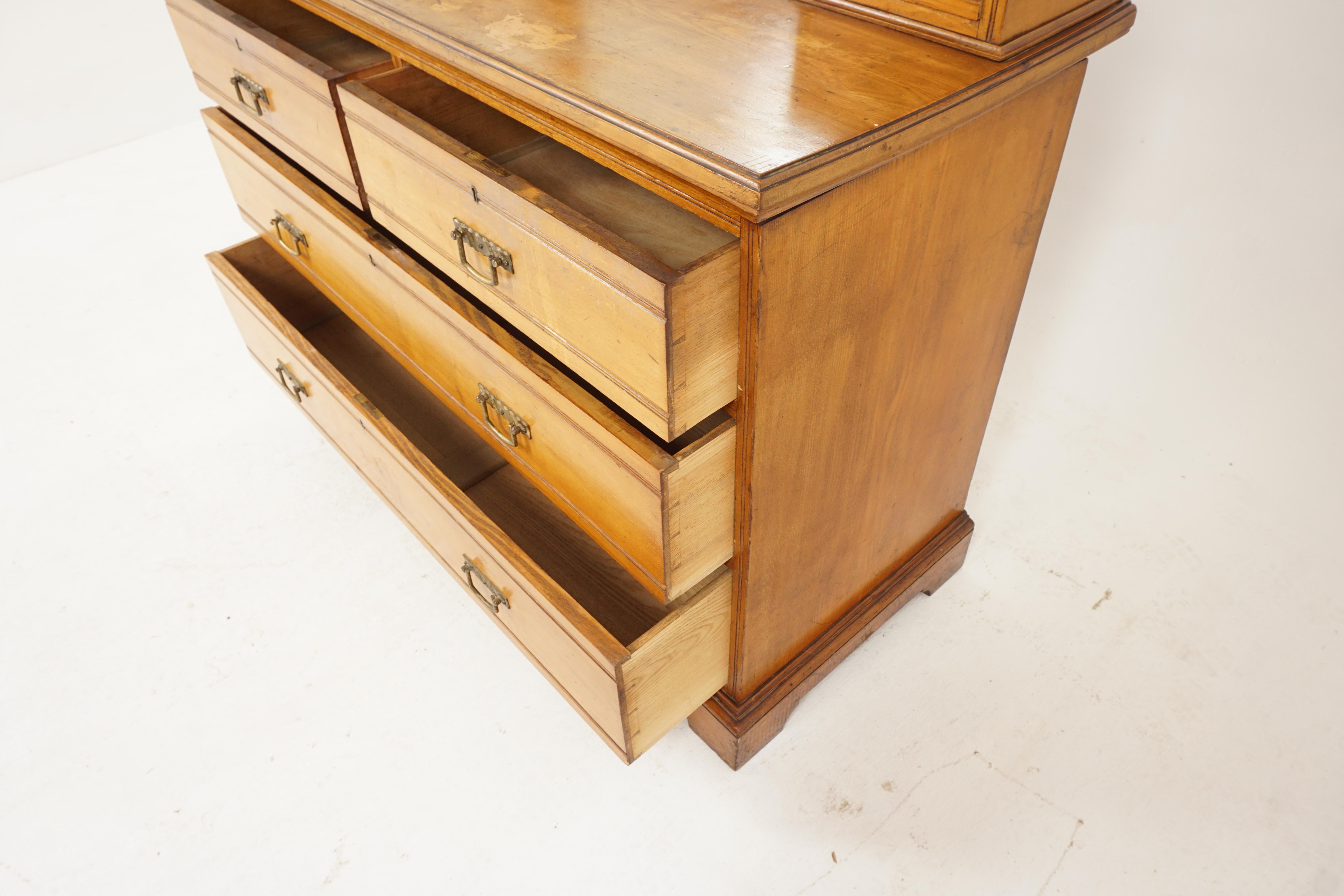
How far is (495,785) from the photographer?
1224mm

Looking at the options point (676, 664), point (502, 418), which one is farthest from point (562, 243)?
point (676, 664)

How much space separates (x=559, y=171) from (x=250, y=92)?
1.99 feet

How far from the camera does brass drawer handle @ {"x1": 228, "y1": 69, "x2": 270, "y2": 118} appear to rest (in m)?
1.28

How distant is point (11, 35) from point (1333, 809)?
3697mm

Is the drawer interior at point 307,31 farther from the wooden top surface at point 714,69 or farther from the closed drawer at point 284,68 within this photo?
the wooden top surface at point 714,69

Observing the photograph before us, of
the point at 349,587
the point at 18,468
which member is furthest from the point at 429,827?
the point at 18,468

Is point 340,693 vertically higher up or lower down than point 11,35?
lower down

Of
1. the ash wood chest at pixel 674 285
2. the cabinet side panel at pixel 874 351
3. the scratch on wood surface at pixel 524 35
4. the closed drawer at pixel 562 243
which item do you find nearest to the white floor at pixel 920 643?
the ash wood chest at pixel 674 285

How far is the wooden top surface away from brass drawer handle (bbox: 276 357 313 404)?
2.22ft

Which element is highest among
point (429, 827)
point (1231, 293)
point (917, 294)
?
point (917, 294)

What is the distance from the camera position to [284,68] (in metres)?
1.15

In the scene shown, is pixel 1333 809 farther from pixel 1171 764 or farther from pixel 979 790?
pixel 979 790

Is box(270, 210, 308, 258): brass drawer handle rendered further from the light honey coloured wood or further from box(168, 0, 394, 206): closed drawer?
the light honey coloured wood

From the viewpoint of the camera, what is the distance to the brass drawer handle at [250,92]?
1.28 m
